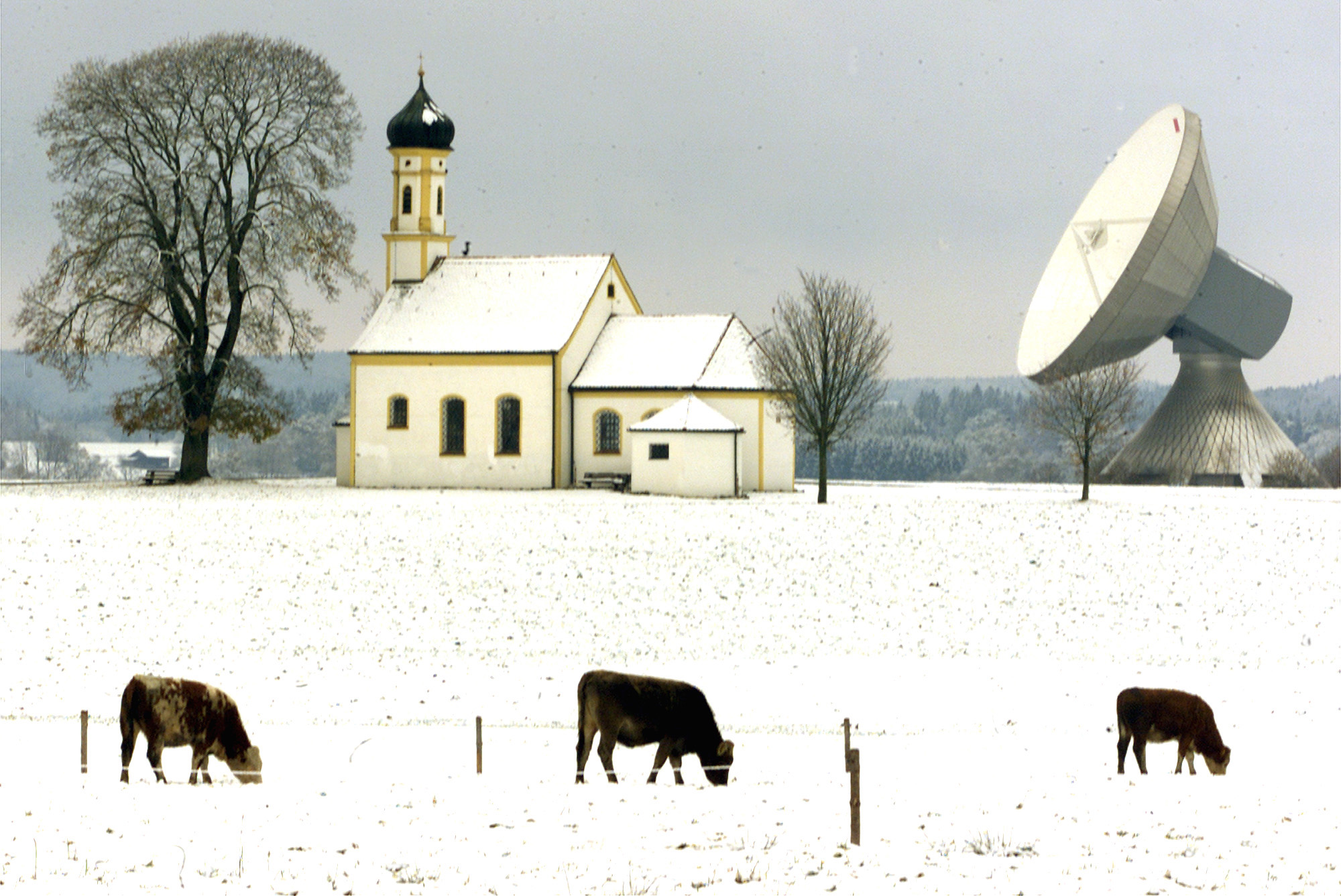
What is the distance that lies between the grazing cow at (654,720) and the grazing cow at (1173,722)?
390cm

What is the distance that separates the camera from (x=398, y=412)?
50438 mm

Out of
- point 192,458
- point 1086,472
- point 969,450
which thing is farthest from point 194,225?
point 969,450

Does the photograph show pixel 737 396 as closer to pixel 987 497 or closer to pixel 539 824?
pixel 987 497

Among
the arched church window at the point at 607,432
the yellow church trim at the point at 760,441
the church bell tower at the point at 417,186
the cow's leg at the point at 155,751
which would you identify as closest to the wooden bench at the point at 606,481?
the arched church window at the point at 607,432

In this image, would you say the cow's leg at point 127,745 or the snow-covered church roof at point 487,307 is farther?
the snow-covered church roof at point 487,307

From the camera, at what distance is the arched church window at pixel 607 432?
48781 millimetres

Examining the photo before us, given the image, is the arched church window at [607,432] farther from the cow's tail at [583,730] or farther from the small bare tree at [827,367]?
the cow's tail at [583,730]

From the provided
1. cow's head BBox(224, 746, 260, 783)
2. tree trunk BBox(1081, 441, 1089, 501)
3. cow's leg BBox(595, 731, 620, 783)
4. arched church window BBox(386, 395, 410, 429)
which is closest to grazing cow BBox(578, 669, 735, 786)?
cow's leg BBox(595, 731, 620, 783)

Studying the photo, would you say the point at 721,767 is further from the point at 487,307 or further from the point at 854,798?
the point at 487,307

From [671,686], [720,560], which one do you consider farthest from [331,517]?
[671,686]

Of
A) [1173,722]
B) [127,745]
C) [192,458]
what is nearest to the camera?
[127,745]

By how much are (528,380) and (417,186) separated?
32.0 feet

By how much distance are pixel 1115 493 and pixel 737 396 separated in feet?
43.1

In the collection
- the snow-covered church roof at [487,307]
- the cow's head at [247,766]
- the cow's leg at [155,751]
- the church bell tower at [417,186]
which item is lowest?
the cow's head at [247,766]
